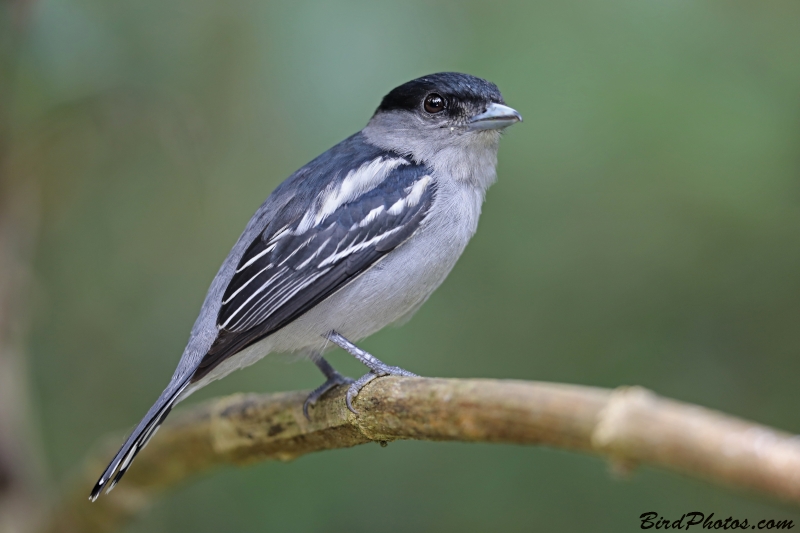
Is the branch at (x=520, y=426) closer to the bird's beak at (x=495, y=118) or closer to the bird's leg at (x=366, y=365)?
the bird's leg at (x=366, y=365)

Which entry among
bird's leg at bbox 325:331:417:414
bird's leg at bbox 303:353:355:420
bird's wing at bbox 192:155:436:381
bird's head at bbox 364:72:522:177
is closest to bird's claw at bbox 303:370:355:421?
bird's leg at bbox 303:353:355:420

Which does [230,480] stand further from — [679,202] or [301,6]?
[679,202]

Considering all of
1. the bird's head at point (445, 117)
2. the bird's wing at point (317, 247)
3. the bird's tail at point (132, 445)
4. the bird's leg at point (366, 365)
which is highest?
the bird's head at point (445, 117)

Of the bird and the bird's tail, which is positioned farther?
the bird

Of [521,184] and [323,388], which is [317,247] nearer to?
[323,388]

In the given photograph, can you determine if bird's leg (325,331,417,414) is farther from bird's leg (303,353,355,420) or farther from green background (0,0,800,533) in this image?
green background (0,0,800,533)

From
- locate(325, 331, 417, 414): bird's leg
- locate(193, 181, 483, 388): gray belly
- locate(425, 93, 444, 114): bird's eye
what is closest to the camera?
locate(325, 331, 417, 414): bird's leg

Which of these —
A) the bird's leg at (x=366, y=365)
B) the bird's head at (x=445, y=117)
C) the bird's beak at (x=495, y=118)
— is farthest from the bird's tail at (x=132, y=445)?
the bird's beak at (x=495, y=118)
